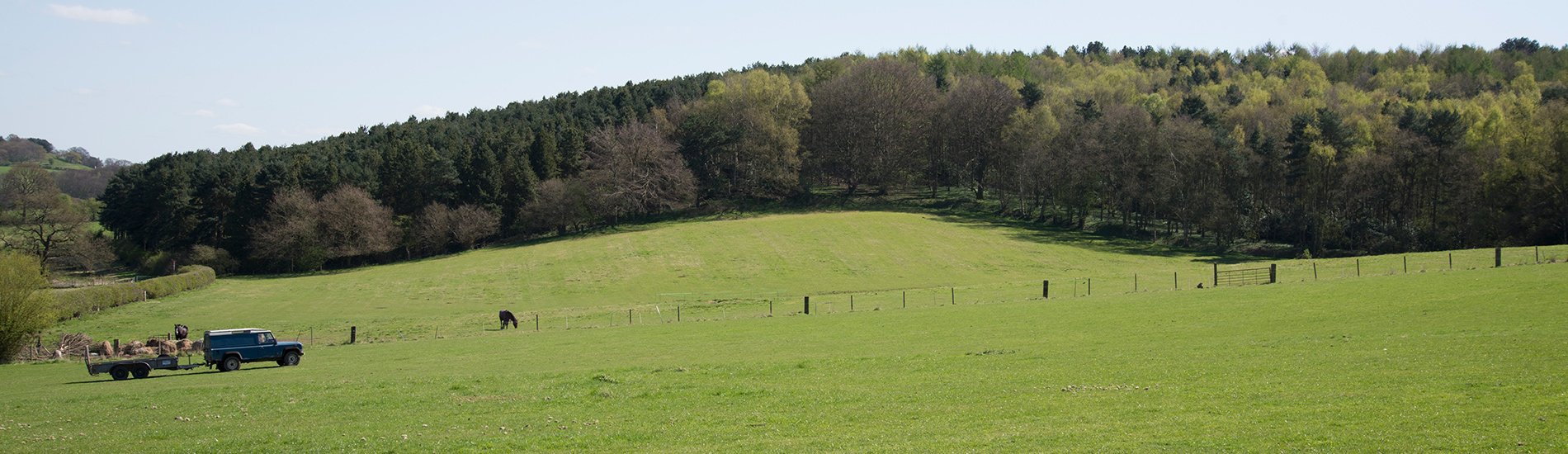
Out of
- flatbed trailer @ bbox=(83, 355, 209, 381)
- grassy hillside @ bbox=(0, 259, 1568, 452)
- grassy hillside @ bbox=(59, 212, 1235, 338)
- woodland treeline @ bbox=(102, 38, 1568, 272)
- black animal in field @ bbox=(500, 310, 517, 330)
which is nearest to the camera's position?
grassy hillside @ bbox=(0, 259, 1568, 452)

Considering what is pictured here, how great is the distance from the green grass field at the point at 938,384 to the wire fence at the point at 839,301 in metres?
1.36

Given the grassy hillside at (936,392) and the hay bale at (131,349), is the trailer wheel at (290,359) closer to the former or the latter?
the grassy hillside at (936,392)

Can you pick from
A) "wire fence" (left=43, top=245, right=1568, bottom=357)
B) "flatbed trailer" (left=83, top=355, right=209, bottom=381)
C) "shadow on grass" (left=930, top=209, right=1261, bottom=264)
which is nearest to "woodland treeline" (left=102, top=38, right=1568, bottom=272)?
"shadow on grass" (left=930, top=209, right=1261, bottom=264)

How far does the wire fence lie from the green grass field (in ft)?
4.47

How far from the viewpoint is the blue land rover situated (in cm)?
2891

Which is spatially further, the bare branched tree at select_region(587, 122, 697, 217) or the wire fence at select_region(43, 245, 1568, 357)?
the bare branched tree at select_region(587, 122, 697, 217)

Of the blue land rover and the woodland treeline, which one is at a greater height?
the woodland treeline

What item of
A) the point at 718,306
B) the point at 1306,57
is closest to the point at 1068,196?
the point at 718,306

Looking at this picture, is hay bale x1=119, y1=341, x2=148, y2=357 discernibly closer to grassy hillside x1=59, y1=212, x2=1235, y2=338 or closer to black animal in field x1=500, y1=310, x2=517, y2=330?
grassy hillside x1=59, y1=212, x2=1235, y2=338

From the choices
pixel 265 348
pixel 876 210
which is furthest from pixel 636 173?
pixel 265 348

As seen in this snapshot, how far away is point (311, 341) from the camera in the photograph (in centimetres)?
4022

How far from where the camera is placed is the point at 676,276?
222 feet

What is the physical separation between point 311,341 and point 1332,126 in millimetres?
83582

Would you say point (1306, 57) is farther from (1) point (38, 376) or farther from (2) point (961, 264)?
(1) point (38, 376)
